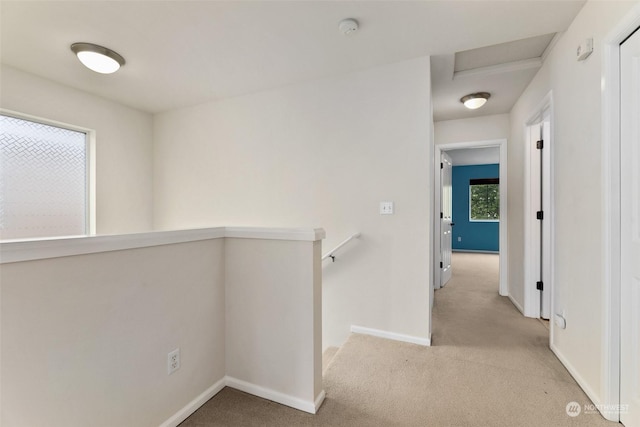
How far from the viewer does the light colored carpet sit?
5.21ft

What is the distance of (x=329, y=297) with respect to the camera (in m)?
2.84

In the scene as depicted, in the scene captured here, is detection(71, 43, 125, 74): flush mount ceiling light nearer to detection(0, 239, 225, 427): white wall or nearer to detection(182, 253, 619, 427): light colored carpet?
detection(0, 239, 225, 427): white wall

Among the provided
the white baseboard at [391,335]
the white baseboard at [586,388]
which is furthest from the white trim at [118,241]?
the white baseboard at [586,388]

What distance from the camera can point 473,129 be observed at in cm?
407

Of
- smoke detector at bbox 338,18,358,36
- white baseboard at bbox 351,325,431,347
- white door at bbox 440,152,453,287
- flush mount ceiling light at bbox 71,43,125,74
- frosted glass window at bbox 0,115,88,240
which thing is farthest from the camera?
white door at bbox 440,152,453,287

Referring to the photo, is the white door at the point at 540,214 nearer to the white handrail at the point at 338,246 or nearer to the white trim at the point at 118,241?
the white handrail at the point at 338,246

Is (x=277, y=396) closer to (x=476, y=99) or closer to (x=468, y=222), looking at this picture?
(x=476, y=99)

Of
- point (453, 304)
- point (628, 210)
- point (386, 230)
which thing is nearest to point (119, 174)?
point (386, 230)

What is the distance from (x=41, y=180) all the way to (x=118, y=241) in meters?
2.57

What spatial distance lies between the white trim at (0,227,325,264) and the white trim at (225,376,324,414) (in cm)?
93

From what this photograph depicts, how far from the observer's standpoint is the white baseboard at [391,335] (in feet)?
8.06

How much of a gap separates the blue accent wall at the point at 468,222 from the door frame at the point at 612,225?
22.5 feet

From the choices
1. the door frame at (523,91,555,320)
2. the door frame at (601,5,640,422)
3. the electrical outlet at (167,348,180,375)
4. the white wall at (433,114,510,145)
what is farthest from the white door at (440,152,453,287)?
the electrical outlet at (167,348,180,375)

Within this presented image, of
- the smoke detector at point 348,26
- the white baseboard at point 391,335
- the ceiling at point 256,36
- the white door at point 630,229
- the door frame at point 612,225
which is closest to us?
the white door at point 630,229
